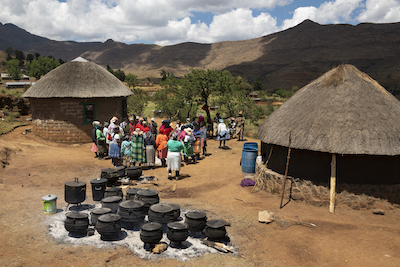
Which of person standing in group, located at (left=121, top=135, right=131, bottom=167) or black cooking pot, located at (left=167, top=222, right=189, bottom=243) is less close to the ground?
person standing in group, located at (left=121, top=135, right=131, bottom=167)

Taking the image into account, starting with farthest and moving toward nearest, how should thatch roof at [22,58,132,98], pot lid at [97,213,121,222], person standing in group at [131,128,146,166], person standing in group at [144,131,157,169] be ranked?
thatch roof at [22,58,132,98] < person standing in group at [144,131,157,169] < person standing in group at [131,128,146,166] < pot lid at [97,213,121,222]

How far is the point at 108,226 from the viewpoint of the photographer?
6477 mm

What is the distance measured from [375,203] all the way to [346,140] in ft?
7.20

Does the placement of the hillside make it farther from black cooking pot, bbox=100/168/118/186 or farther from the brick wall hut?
black cooking pot, bbox=100/168/118/186

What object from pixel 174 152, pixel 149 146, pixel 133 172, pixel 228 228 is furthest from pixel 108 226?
pixel 149 146

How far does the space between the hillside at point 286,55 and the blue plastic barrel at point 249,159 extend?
209 feet

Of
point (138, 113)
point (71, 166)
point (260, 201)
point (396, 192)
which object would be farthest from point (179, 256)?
point (138, 113)

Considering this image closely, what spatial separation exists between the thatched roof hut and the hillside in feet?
208

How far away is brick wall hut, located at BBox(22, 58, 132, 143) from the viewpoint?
17641 mm

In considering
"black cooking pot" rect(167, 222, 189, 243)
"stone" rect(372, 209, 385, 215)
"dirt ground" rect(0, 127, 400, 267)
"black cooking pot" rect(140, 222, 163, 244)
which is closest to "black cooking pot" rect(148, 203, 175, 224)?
"black cooking pot" rect(167, 222, 189, 243)

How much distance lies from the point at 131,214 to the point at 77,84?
13458 mm

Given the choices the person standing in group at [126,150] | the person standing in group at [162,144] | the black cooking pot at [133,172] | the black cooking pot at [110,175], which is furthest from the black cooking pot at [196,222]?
the person standing in group at [126,150]

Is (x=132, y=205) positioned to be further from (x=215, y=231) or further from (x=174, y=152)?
(x=174, y=152)

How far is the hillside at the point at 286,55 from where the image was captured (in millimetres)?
89125
